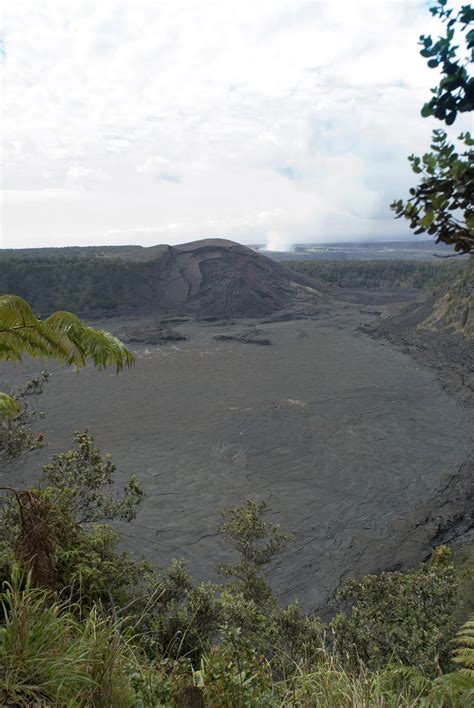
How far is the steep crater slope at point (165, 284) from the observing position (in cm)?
6134

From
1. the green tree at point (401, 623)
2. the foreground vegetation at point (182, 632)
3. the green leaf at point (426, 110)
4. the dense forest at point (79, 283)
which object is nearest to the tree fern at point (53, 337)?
the foreground vegetation at point (182, 632)

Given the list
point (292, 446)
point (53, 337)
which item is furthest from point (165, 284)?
point (53, 337)

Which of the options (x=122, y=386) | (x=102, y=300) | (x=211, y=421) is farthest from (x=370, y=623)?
Result: (x=102, y=300)

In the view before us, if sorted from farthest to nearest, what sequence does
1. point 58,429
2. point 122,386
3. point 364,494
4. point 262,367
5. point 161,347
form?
1. point 161,347
2. point 262,367
3. point 122,386
4. point 58,429
5. point 364,494

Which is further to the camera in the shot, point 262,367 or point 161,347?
point 161,347

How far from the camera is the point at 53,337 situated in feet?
19.6

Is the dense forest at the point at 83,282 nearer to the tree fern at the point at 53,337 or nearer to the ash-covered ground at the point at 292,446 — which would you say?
the ash-covered ground at the point at 292,446

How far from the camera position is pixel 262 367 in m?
37.6

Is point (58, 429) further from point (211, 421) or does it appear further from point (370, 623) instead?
point (370, 623)

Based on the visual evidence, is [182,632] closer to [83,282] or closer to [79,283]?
[79,283]

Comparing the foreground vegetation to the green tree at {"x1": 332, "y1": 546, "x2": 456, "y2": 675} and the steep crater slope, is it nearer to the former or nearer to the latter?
the green tree at {"x1": 332, "y1": 546, "x2": 456, "y2": 675}

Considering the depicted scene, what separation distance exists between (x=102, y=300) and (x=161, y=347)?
70.7 feet

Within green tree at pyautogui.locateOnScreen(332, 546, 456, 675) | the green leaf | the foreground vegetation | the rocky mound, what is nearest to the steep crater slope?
the rocky mound

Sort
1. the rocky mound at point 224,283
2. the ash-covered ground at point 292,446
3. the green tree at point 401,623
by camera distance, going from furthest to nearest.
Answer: the rocky mound at point 224,283 < the ash-covered ground at point 292,446 < the green tree at point 401,623
